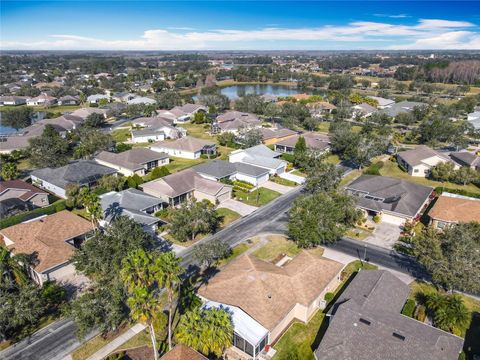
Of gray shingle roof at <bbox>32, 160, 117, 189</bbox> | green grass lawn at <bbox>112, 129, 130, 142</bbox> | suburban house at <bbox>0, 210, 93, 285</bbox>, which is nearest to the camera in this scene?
suburban house at <bbox>0, 210, 93, 285</bbox>

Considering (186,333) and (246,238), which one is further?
(246,238)

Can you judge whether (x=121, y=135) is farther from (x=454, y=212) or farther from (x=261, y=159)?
(x=454, y=212)

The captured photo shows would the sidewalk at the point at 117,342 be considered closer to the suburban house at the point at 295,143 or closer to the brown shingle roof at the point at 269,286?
the brown shingle roof at the point at 269,286

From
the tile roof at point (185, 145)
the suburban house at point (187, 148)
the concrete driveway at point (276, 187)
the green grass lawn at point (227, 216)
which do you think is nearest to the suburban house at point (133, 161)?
the suburban house at point (187, 148)

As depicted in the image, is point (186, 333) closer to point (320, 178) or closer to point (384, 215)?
point (320, 178)

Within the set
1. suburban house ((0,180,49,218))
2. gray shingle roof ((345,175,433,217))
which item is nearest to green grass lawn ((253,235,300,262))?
gray shingle roof ((345,175,433,217))

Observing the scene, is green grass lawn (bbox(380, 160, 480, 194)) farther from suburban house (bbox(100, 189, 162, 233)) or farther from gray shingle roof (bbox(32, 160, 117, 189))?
gray shingle roof (bbox(32, 160, 117, 189))

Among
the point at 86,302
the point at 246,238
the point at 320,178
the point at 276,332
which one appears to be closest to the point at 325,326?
the point at 276,332
